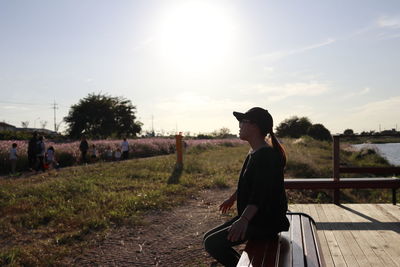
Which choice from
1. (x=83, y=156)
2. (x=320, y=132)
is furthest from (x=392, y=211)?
(x=320, y=132)

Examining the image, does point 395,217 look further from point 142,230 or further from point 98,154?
point 98,154

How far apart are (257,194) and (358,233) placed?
8.38ft

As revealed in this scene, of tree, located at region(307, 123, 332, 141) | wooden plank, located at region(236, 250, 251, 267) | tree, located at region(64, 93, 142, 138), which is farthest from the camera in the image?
tree, located at region(307, 123, 332, 141)

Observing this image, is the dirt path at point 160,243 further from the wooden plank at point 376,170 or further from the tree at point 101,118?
the tree at point 101,118

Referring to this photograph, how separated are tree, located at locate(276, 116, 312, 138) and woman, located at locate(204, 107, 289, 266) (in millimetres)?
50006

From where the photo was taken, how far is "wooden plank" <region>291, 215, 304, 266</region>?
2188 millimetres

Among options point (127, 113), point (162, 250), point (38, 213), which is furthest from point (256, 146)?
point (127, 113)

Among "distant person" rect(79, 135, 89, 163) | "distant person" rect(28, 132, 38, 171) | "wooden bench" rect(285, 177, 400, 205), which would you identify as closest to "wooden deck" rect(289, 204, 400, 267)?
"wooden bench" rect(285, 177, 400, 205)

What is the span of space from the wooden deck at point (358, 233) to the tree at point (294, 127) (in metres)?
46.8

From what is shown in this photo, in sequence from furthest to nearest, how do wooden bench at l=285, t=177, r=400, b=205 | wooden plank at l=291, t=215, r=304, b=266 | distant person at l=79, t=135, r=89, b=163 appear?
distant person at l=79, t=135, r=89, b=163 < wooden bench at l=285, t=177, r=400, b=205 < wooden plank at l=291, t=215, r=304, b=266

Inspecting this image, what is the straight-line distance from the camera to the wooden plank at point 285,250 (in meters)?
2.13

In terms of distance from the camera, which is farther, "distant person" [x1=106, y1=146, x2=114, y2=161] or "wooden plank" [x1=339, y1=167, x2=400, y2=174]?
"distant person" [x1=106, y1=146, x2=114, y2=161]

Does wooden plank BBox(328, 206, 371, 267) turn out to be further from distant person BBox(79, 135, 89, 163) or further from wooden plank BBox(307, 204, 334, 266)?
distant person BBox(79, 135, 89, 163)

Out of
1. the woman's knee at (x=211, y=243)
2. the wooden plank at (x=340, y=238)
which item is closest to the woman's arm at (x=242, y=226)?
the woman's knee at (x=211, y=243)
